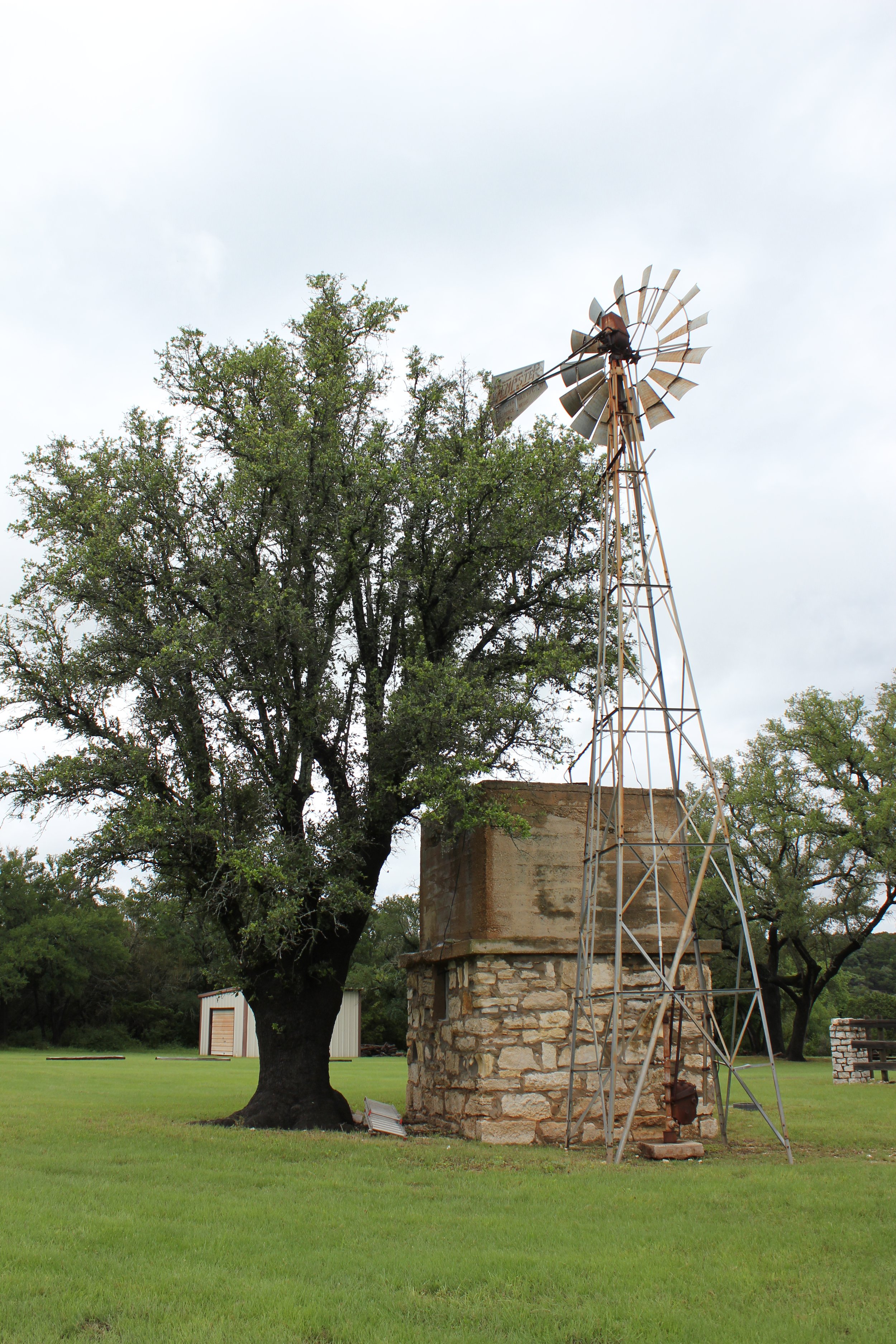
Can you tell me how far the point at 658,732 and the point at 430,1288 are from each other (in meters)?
7.21

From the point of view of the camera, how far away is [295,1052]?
14.1 metres

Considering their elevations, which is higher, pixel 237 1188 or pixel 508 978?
pixel 508 978

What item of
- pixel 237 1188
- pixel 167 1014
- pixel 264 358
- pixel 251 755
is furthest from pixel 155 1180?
pixel 167 1014

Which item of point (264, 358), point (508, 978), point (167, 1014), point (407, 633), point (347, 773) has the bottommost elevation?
point (167, 1014)

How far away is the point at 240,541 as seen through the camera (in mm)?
13586

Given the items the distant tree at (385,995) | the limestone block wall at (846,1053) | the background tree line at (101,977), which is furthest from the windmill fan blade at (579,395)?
the background tree line at (101,977)

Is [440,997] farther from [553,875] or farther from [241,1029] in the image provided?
[241,1029]

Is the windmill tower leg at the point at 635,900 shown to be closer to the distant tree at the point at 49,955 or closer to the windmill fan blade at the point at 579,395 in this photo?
the windmill fan blade at the point at 579,395

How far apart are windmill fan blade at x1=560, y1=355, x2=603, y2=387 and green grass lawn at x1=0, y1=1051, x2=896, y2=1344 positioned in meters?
9.65

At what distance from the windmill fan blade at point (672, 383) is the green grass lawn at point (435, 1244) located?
367 inches

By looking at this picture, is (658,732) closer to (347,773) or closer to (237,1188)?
(347,773)

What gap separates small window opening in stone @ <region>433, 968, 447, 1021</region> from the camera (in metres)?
13.7

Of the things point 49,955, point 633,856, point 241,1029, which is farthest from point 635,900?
point 49,955

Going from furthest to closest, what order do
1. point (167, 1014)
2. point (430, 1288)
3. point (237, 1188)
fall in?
point (167, 1014) < point (237, 1188) < point (430, 1288)
